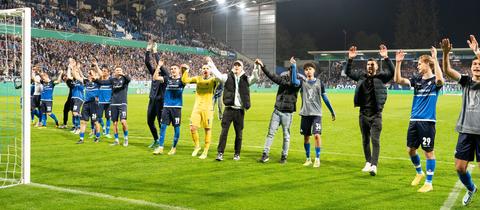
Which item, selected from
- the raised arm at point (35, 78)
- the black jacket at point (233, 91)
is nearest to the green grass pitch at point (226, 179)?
the black jacket at point (233, 91)

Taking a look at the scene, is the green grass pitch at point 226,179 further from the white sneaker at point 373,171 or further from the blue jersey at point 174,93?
the blue jersey at point 174,93

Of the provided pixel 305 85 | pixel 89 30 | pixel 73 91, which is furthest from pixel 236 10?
pixel 305 85

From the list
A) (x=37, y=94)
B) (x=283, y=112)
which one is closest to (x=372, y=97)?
(x=283, y=112)

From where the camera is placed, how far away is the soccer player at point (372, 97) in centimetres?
855

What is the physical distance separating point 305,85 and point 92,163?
4.56 m

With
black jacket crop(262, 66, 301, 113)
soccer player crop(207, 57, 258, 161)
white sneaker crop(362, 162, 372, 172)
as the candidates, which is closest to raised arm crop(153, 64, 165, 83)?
soccer player crop(207, 57, 258, 161)

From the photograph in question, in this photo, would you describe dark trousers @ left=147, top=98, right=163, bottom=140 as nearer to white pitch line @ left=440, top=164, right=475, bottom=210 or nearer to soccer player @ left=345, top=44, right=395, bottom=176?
soccer player @ left=345, top=44, right=395, bottom=176

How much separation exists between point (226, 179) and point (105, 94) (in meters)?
6.22

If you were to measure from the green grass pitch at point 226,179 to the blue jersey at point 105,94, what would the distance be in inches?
44.4

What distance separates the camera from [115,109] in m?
12.0

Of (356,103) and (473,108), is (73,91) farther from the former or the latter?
(473,108)

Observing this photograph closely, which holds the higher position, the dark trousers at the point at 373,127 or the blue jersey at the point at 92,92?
the blue jersey at the point at 92,92

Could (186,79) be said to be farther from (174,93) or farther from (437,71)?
(437,71)

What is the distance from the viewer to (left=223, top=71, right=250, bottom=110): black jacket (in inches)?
385
